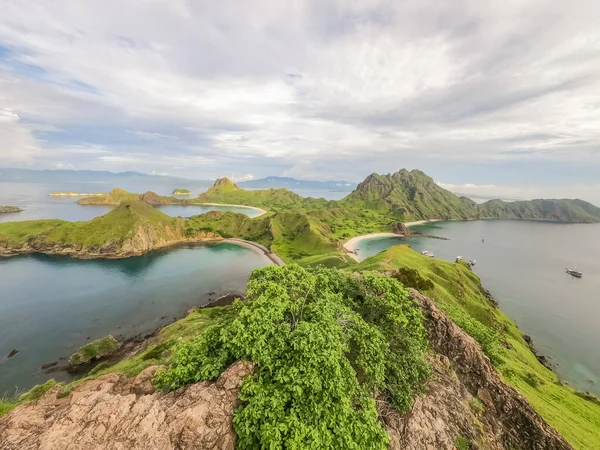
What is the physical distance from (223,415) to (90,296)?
107 metres

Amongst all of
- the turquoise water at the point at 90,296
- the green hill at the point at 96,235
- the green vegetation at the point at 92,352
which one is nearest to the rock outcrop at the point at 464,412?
the green vegetation at the point at 92,352

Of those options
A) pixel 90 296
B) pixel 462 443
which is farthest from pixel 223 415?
pixel 90 296

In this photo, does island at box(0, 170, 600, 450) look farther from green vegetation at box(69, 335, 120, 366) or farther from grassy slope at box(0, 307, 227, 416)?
green vegetation at box(69, 335, 120, 366)

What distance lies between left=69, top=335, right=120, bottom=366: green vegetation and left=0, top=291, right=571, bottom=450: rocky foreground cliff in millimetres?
50365

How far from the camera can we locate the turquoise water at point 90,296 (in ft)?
210

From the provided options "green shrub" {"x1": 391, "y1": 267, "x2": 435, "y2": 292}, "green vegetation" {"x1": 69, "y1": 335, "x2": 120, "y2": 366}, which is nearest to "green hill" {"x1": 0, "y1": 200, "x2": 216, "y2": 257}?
"green vegetation" {"x1": 69, "y1": 335, "x2": 120, "y2": 366}

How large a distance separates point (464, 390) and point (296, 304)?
18492mm

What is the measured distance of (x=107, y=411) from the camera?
1447 centimetres

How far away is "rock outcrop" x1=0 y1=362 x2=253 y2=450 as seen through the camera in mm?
13094

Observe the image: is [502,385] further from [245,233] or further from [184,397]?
[245,233]

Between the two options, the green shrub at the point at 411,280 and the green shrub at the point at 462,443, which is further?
the green shrub at the point at 411,280

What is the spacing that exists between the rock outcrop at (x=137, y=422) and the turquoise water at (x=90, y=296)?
57964 millimetres

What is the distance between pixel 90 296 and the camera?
92.9m

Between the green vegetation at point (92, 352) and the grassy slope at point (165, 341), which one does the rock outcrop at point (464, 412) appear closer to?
the grassy slope at point (165, 341)
